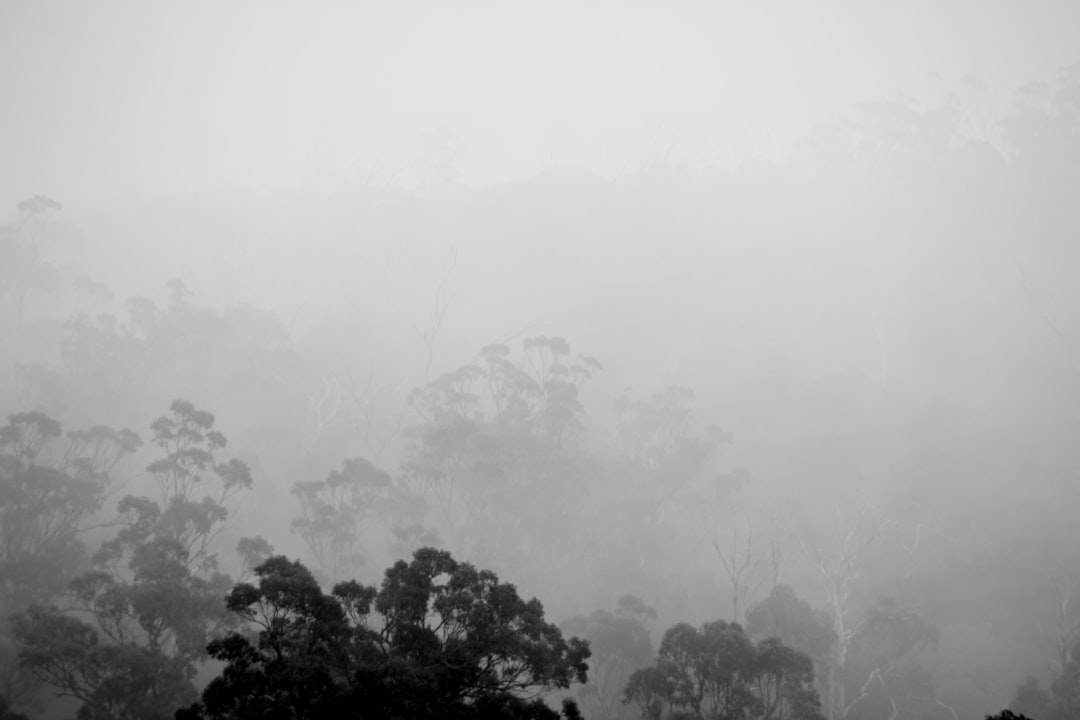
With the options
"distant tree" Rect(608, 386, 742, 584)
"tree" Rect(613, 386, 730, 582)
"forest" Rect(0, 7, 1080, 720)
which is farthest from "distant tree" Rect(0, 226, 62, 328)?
"distant tree" Rect(608, 386, 742, 584)

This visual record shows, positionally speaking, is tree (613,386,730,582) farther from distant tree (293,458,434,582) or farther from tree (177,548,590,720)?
tree (177,548,590,720)

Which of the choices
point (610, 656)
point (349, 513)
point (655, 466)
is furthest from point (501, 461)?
point (610, 656)

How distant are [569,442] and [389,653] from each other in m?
34.4

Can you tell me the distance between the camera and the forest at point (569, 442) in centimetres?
2227

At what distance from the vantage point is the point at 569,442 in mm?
49375

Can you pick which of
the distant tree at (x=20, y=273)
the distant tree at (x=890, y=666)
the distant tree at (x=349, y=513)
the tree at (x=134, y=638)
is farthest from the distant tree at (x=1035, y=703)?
the distant tree at (x=20, y=273)

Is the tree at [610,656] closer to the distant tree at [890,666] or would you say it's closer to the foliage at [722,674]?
the foliage at [722,674]

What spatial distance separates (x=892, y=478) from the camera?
53125mm

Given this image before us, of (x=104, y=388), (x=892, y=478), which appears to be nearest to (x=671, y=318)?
(x=892, y=478)

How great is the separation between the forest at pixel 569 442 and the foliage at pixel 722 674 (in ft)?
0.59

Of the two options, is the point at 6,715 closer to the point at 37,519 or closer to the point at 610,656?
the point at 37,519

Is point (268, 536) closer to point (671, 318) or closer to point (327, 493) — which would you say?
point (327, 493)

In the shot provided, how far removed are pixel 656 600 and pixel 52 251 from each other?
79.8m

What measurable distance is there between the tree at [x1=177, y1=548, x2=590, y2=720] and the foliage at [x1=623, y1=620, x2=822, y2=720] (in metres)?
10.4
